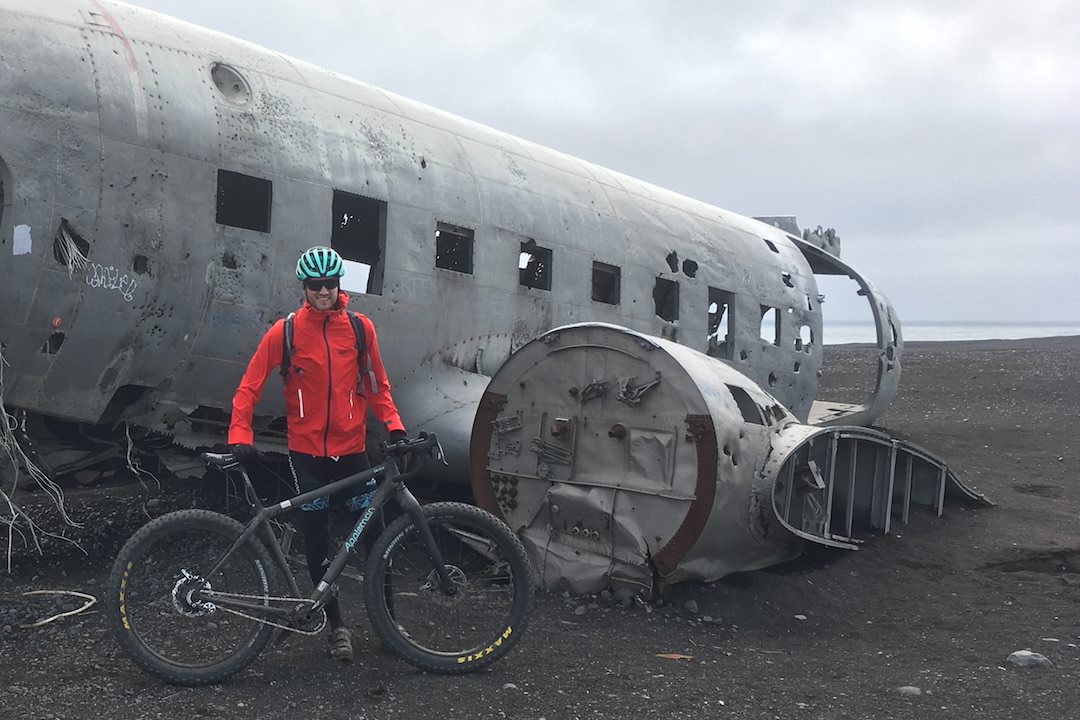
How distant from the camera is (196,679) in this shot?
465 cm

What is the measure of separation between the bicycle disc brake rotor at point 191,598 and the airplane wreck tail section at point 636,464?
289 cm

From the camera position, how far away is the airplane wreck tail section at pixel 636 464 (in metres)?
6.62

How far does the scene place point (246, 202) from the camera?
7602 mm

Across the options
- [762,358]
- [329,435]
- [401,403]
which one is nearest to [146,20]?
[401,403]

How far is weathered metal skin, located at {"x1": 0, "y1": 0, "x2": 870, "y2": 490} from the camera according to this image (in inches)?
247

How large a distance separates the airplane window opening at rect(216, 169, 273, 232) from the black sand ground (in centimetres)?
270

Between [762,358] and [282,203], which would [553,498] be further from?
[762,358]

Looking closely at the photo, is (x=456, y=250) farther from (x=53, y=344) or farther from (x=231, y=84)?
(x=53, y=344)

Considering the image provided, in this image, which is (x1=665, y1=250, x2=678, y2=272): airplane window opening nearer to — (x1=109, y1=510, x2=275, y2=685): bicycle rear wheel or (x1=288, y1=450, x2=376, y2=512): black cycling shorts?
(x1=288, y1=450, x2=376, y2=512): black cycling shorts

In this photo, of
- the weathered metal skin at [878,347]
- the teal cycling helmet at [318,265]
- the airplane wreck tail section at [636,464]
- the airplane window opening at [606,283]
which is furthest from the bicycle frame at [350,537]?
the weathered metal skin at [878,347]

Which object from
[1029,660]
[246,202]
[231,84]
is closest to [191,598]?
[246,202]

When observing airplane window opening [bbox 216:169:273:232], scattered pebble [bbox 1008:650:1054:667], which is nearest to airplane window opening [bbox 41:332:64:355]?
airplane window opening [bbox 216:169:273:232]

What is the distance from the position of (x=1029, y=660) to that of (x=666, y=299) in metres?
6.40

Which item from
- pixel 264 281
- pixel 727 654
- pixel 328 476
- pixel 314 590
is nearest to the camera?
pixel 314 590
